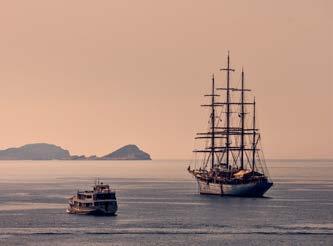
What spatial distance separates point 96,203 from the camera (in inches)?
7470

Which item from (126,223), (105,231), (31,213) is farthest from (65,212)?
(105,231)

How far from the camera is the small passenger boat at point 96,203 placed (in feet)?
621

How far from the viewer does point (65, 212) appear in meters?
199

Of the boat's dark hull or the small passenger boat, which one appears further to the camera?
the small passenger boat

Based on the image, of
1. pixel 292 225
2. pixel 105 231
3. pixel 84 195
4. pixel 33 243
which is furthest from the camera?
pixel 84 195

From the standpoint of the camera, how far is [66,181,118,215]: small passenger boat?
189250 millimetres

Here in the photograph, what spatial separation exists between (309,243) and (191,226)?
2893 centimetres

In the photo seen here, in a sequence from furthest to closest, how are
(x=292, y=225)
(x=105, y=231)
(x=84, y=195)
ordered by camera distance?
1. (x=84, y=195)
2. (x=292, y=225)
3. (x=105, y=231)

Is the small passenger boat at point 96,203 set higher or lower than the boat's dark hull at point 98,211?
higher

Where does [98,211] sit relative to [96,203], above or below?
below

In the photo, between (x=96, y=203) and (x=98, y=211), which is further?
(x=96, y=203)

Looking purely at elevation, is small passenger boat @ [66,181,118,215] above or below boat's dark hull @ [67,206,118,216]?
above

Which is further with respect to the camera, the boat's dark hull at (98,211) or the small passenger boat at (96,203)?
the small passenger boat at (96,203)

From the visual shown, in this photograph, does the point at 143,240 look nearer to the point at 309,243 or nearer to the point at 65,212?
the point at 309,243
